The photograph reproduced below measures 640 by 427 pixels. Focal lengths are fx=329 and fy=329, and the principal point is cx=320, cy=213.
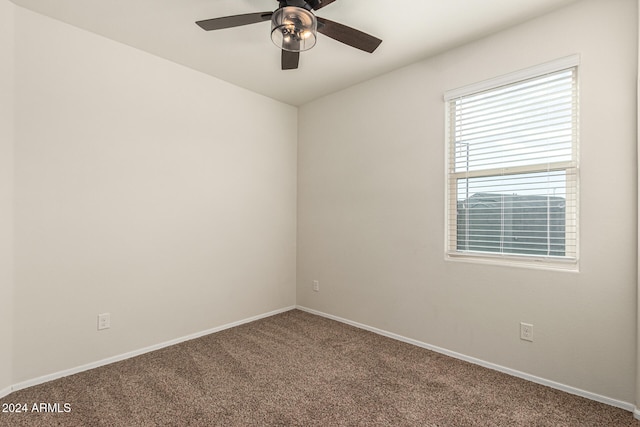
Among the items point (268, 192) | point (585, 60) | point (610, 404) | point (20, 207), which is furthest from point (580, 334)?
point (20, 207)

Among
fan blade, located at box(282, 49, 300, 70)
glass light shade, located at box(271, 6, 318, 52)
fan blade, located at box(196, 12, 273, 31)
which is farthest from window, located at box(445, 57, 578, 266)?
fan blade, located at box(196, 12, 273, 31)

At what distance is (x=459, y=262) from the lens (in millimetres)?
2678

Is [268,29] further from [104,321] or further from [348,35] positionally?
[104,321]

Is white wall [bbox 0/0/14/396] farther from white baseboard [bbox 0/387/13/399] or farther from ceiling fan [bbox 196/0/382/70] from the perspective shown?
ceiling fan [bbox 196/0/382/70]

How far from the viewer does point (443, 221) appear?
9.11 feet

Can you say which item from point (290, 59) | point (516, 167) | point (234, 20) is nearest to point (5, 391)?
point (234, 20)

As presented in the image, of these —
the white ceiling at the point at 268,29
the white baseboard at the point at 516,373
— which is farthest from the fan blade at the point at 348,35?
the white baseboard at the point at 516,373

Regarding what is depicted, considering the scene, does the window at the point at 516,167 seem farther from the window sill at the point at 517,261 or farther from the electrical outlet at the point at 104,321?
the electrical outlet at the point at 104,321

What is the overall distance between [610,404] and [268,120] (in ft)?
12.1

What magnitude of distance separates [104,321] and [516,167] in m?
3.32

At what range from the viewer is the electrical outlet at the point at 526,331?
7.54 feet

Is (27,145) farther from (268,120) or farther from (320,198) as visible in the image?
(320,198)

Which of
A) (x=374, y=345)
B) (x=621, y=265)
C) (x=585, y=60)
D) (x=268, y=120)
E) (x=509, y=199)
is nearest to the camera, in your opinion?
(x=621, y=265)

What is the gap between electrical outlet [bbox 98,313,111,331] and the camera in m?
2.53
